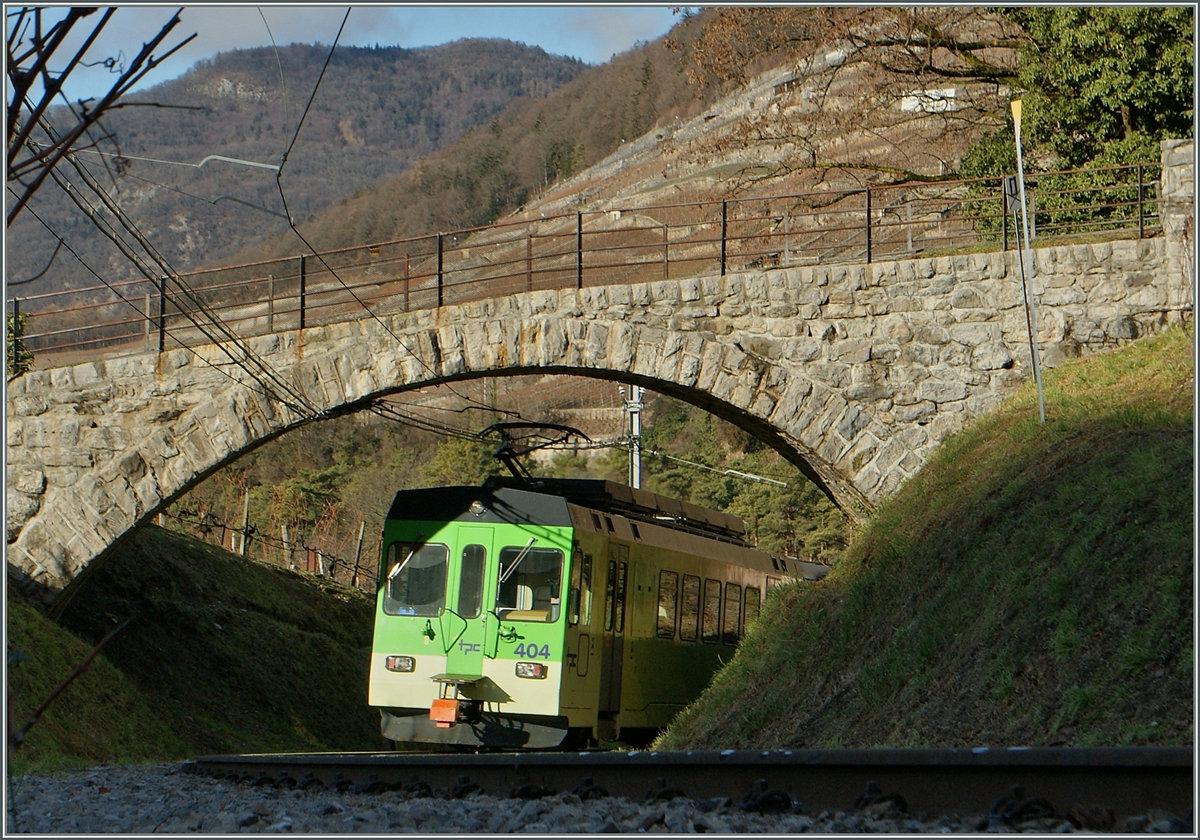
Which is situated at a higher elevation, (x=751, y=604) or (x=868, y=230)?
(x=868, y=230)

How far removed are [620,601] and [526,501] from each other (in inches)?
58.8

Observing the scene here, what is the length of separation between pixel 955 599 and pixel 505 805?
4.77 metres

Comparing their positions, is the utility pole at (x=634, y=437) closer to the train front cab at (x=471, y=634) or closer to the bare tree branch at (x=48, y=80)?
the train front cab at (x=471, y=634)

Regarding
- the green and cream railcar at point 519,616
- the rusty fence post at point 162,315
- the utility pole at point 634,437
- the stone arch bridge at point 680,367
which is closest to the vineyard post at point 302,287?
the stone arch bridge at point 680,367

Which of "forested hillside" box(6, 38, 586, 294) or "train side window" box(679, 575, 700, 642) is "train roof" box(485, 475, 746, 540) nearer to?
"train side window" box(679, 575, 700, 642)

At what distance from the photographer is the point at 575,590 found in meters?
12.1

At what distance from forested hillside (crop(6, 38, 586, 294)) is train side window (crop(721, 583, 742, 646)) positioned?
96510mm

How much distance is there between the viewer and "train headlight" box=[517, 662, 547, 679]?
1191 centimetres

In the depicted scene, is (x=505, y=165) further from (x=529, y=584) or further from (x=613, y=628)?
(x=529, y=584)

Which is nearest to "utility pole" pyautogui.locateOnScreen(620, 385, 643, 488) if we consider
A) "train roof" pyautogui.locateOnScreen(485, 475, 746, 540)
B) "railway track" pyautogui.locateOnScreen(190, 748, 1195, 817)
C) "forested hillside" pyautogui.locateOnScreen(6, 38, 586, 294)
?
"train roof" pyautogui.locateOnScreen(485, 475, 746, 540)

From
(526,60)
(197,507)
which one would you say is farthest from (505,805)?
(526,60)

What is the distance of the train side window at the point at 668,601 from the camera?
1383cm

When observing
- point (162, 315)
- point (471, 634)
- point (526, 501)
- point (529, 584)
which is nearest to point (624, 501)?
point (526, 501)

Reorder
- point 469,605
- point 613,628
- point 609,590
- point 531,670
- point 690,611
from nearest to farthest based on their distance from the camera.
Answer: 1. point 531,670
2. point 469,605
3. point 609,590
4. point 613,628
5. point 690,611
